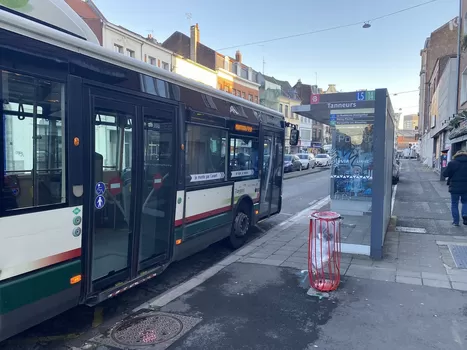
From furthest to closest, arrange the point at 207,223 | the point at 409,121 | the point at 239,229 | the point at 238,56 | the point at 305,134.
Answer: the point at 409,121
the point at 305,134
the point at 238,56
the point at 239,229
the point at 207,223

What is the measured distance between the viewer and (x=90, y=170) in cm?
379

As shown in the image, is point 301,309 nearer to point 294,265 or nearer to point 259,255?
point 294,265

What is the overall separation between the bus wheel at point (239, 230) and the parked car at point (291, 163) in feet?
70.0

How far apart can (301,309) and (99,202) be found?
102 inches

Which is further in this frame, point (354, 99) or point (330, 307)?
point (354, 99)

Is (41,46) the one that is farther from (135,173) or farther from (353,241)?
(353,241)

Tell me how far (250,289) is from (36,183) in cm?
301

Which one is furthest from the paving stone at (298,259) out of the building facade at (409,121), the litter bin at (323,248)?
the building facade at (409,121)

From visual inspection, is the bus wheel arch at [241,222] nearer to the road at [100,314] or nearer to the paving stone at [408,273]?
the road at [100,314]

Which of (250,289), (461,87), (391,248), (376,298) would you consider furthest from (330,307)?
(461,87)

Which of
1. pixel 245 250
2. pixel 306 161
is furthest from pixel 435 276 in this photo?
pixel 306 161

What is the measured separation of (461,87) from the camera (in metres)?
22.0

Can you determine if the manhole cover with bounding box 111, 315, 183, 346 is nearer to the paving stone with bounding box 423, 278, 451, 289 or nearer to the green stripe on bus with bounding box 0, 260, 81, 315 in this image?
the green stripe on bus with bounding box 0, 260, 81, 315

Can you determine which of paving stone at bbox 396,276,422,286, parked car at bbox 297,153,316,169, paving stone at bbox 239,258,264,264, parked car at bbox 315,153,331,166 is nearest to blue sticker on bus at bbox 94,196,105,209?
paving stone at bbox 239,258,264,264
